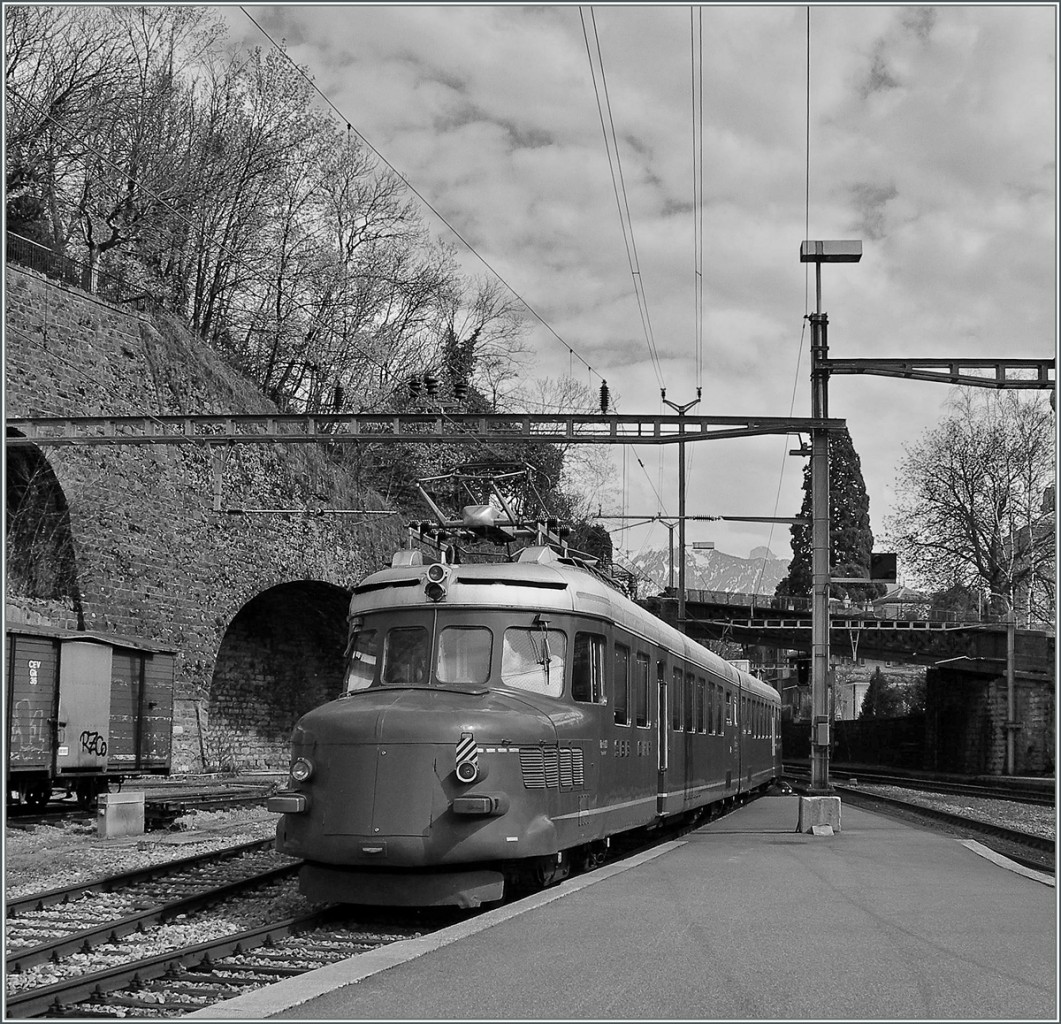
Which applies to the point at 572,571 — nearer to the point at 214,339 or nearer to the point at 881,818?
the point at 881,818

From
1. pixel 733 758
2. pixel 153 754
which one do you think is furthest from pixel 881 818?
pixel 153 754

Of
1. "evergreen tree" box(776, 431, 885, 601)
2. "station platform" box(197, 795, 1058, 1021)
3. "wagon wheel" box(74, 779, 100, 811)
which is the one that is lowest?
"wagon wheel" box(74, 779, 100, 811)

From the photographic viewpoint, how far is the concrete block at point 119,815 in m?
17.6

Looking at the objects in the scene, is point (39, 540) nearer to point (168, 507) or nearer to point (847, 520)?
point (168, 507)

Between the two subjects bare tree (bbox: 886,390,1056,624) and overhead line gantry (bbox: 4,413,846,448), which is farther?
bare tree (bbox: 886,390,1056,624)

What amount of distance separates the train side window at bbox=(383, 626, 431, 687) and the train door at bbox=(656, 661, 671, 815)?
15.3 ft

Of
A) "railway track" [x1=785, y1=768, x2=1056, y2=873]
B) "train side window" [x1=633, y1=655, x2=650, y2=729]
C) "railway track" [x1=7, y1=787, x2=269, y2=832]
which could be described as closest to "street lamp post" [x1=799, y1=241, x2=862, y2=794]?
"railway track" [x1=785, y1=768, x2=1056, y2=873]

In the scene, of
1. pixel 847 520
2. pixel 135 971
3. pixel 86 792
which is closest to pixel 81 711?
pixel 86 792

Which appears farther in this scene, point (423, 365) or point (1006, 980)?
point (423, 365)

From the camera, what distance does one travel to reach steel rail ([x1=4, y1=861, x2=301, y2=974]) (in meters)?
9.14

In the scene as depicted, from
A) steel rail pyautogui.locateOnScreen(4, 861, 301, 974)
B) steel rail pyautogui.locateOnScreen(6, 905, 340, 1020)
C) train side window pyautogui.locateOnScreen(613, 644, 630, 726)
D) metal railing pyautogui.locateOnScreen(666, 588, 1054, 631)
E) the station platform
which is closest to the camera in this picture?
the station platform

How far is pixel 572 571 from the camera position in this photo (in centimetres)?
1266

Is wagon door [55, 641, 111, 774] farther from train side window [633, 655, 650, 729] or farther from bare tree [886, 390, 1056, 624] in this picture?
bare tree [886, 390, 1056, 624]

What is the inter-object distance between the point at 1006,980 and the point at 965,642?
2113 inches
